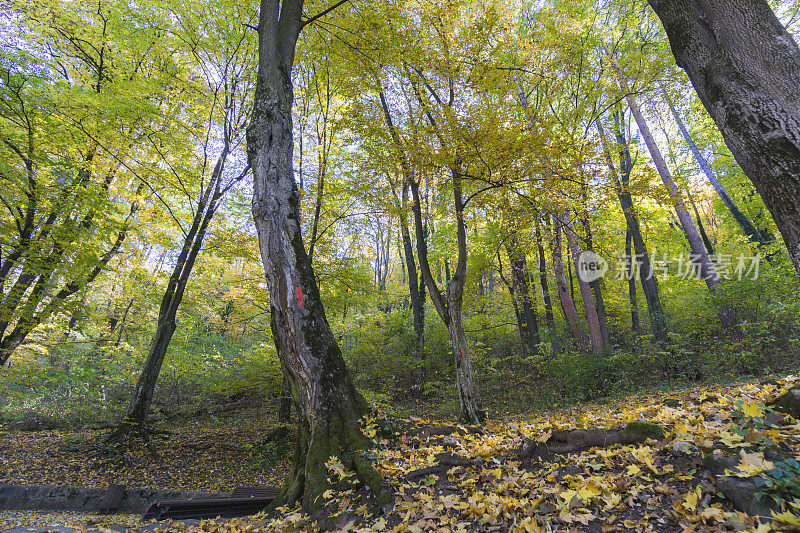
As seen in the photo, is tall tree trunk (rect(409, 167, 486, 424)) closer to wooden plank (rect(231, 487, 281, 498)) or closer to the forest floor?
the forest floor

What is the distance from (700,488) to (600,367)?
8069 millimetres

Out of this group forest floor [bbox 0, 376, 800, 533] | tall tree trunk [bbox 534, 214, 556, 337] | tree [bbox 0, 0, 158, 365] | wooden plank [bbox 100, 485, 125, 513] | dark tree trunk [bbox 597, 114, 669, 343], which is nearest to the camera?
forest floor [bbox 0, 376, 800, 533]

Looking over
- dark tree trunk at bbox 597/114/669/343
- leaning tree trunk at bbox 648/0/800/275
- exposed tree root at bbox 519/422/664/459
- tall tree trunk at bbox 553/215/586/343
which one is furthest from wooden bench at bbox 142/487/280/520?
dark tree trunk at bbox 597/114/669/343

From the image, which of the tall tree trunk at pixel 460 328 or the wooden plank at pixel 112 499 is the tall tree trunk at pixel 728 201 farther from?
the wooden plank at pixel 112 499

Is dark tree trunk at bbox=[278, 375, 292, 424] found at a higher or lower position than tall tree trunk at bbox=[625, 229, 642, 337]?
lower

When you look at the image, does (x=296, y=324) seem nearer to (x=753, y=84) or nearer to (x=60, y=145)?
(x=753, y=84)

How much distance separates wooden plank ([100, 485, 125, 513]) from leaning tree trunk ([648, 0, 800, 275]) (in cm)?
931

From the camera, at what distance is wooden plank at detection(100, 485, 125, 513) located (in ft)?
18.7

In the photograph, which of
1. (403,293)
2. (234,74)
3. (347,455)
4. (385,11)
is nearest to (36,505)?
(347,455)

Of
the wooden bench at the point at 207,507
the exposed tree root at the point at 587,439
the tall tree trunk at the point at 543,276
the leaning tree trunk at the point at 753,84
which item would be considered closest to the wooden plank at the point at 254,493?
the wooden bench at the point at 207,507

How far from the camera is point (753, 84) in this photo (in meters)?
2.38

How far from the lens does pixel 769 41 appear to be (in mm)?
2416

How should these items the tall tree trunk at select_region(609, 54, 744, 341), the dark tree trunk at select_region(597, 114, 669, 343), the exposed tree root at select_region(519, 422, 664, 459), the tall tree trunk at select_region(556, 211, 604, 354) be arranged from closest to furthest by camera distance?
the exposed tree root at select_region(519, 422, 664, 459) < the tall tree trunk at select_region(609, 54, 744, 341) < the dark tree trunk at select_region(597, 114, 669, 343) < the tall tree trunk at select_region(556, 211, 604, 354)

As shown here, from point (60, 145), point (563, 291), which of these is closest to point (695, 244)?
point (563, 291)
